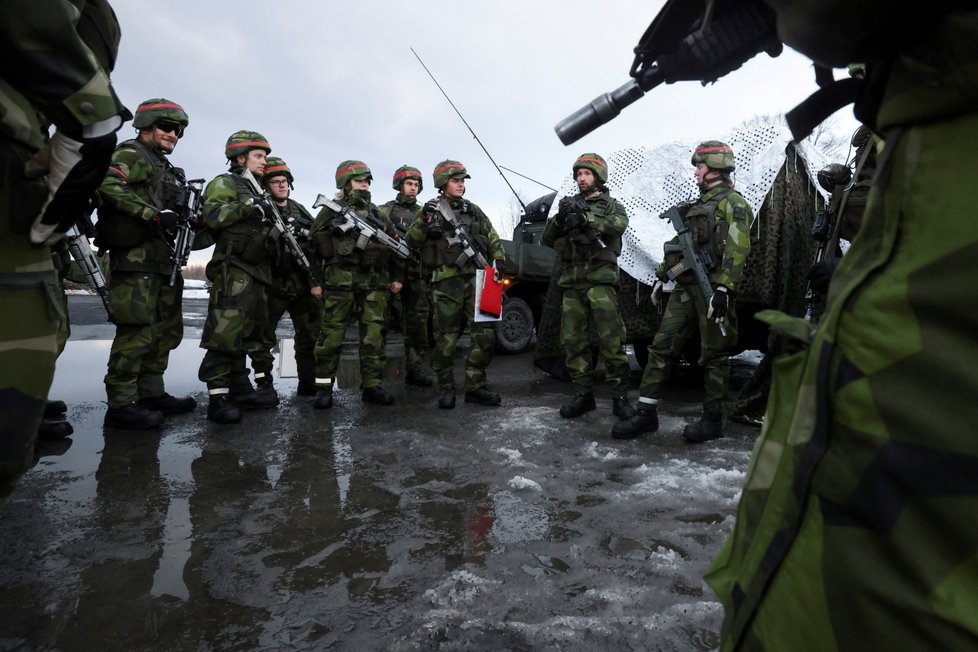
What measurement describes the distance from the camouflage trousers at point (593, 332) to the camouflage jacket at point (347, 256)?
1561mm

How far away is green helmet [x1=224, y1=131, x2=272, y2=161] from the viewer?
4.44m

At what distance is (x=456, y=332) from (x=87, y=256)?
257cm

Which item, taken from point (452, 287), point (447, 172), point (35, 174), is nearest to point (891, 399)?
point (35, 174)

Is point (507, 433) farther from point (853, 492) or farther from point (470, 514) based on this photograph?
point (853, 492)

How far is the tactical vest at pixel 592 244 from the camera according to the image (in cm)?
417

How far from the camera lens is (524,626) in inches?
64.6

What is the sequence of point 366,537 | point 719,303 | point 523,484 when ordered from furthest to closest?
point 719,303, point 523,484, point 366,537

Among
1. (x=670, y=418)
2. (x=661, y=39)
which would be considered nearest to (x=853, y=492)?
(x=661, y=39)

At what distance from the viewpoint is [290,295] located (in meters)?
4.85

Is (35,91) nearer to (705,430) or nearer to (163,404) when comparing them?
(163,404)

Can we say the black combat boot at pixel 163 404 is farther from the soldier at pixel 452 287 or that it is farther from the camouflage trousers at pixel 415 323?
the camouflage trousers at pixel 415 323

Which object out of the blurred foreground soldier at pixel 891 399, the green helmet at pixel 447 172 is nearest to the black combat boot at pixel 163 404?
the green helmet at pixel 447 172

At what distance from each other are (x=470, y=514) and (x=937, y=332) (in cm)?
211

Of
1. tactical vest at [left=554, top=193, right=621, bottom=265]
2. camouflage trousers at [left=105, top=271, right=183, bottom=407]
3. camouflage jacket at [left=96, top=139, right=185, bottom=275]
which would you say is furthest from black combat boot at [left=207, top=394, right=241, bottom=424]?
tactical vest at [left=554, top=193, right=621, bottom=265]
